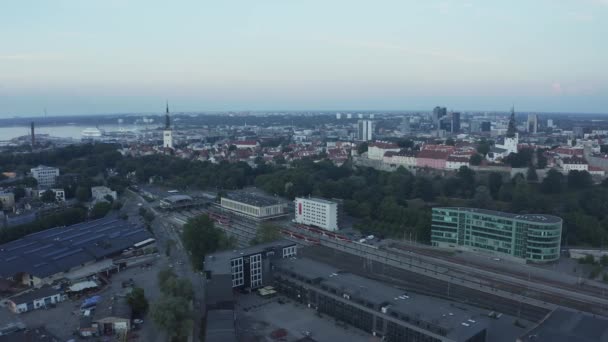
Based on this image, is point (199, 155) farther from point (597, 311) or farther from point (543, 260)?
point (597, 311)

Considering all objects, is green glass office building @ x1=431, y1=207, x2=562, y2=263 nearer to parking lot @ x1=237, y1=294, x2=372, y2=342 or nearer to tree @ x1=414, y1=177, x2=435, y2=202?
tree @ x1=414, y1=177, x2=435, y2=202

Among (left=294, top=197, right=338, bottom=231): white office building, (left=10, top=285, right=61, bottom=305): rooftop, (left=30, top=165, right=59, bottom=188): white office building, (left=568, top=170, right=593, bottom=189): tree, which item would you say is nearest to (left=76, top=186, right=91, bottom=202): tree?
(left=30, top=165, right=59, bottom=188): white office building

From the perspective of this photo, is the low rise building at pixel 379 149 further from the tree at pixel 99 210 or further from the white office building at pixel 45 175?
→ the white office building at pixel 45 175

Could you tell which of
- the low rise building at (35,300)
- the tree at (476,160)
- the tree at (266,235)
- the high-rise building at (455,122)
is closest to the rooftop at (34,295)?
the low rise building at (35,300)

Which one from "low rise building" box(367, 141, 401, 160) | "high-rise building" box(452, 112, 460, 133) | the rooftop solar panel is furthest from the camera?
"high-rise building" box(452, 112, 460, 133)

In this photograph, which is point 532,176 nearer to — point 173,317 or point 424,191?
point 424,191
